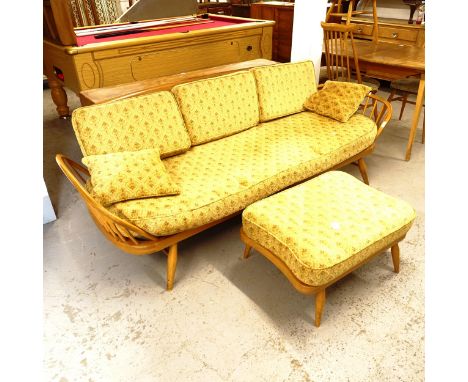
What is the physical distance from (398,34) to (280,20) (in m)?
1.77

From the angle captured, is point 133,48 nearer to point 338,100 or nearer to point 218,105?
point 218,105

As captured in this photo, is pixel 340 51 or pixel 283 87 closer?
pixel 283 87

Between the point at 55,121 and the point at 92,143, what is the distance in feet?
7.82

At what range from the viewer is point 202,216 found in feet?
5.68

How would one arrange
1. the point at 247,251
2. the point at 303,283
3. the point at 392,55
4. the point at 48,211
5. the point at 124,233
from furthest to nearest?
the point at 392,55 < the point at 48,211 < the point at 247,251 < the point at 124,233 < the point at 303,283

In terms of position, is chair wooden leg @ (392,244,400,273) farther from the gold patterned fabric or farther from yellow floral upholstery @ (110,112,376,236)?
the gold patterned fabric

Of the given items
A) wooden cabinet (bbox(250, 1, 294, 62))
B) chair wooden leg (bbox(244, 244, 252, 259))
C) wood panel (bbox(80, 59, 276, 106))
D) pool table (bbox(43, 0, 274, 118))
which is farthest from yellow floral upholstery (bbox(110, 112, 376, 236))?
wooden cabinet (bbox(250, 1, 294, 62))

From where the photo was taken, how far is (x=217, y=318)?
5.38ft

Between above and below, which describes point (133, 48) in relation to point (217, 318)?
above

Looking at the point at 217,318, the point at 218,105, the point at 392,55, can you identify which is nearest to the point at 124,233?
the point at 217,318

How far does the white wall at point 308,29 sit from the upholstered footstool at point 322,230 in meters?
1.84

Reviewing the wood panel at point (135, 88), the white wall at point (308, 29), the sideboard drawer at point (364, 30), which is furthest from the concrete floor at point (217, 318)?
the sideboard drawer at point (364, 30)

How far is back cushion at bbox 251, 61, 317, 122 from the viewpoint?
254 centimetres

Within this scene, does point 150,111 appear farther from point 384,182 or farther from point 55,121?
point 55,121
